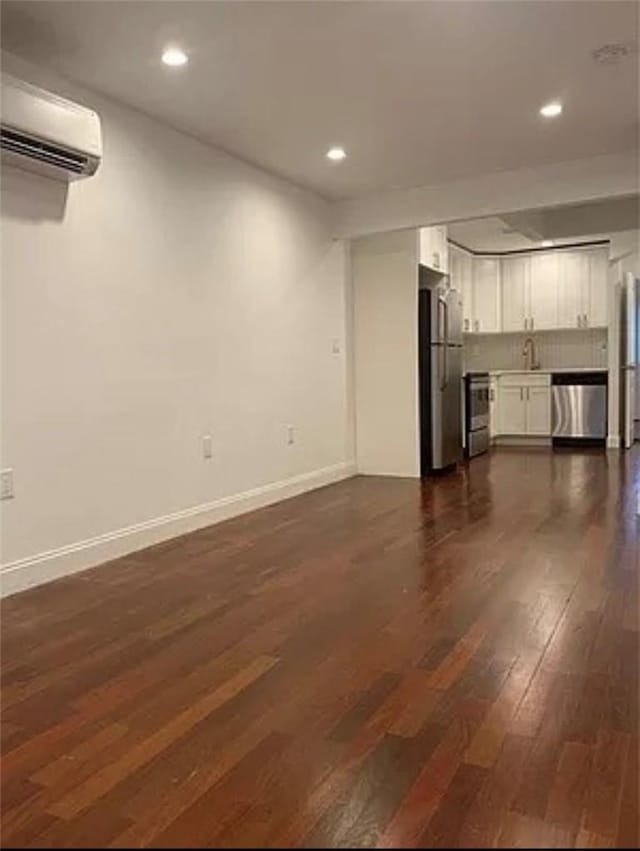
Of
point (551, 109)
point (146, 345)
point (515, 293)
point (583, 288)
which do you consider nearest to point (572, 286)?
point (583, 288)

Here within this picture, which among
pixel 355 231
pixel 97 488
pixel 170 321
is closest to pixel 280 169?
pixel 355 231

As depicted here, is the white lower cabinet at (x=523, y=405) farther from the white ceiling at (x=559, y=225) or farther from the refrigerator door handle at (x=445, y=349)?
the refrigerator door handle at (x=445, y=349)

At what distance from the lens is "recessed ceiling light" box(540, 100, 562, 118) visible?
3.88 meters

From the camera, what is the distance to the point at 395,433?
20.8 ft

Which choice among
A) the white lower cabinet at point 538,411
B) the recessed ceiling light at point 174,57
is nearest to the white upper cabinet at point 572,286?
the white lower cabinet at point 538,411

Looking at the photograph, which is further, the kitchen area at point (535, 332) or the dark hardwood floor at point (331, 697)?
the kitchen area at point (535, 332)

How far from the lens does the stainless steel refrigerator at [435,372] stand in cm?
630

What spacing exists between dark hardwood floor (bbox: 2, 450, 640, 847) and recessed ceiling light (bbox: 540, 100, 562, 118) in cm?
235

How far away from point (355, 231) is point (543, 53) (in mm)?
2826

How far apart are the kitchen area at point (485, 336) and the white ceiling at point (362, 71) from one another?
5.43ft

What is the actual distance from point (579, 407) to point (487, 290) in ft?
6.15

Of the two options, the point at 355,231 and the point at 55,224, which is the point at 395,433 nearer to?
the point at 355,231

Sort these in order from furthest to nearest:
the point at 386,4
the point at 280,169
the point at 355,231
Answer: the point at 355,231 < the point at 280,169 < the point at 386,4

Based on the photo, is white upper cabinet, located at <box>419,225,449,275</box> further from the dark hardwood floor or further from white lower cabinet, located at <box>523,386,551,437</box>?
the dark hardwood floor
